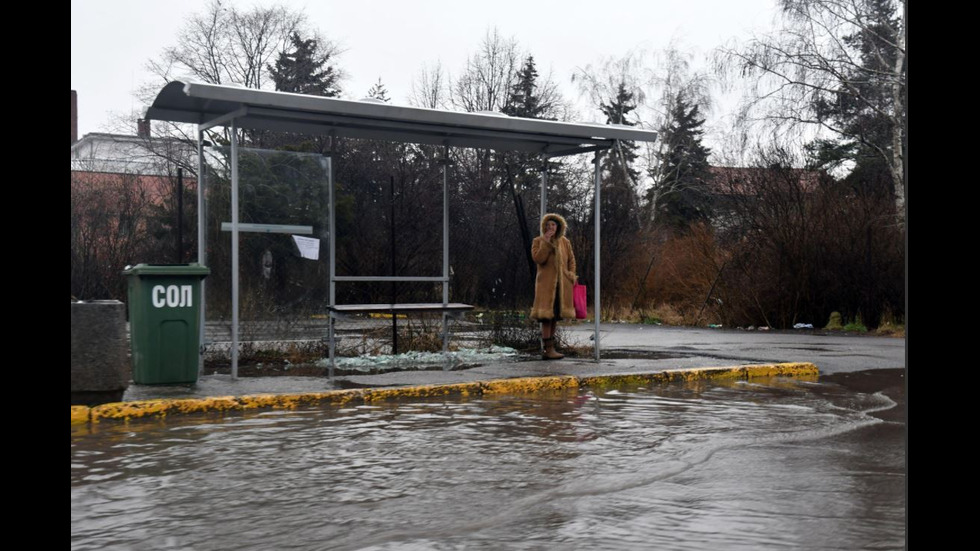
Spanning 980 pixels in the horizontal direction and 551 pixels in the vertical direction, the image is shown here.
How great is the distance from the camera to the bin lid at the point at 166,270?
9.55 meters

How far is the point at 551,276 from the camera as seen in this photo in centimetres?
1316

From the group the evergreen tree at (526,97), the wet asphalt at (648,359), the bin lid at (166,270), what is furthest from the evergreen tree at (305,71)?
the bin lid at (166,270)

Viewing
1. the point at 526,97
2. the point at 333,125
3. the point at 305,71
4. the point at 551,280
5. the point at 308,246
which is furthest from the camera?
the point at 526,97

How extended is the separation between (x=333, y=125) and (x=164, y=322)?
136 inches

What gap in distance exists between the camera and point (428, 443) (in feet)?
23.7

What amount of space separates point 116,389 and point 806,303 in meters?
17.8

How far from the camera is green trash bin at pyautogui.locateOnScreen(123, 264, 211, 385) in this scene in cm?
956

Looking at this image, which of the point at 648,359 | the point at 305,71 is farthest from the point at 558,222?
the point at 305,71

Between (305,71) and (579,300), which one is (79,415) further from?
(305,71)

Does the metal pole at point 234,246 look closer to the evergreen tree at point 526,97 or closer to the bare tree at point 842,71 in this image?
the bare tree at point 842,71

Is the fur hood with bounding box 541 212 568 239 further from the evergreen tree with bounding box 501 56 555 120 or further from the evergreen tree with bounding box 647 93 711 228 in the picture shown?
the evergreen tree with bounding box 501 56 555 120

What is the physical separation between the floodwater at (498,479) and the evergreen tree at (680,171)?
38.4m

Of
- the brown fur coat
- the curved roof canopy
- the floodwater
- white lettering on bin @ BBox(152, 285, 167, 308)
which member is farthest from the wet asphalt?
the curved roof canopy
